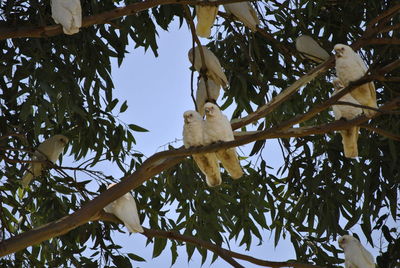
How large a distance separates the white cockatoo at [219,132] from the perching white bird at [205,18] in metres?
0.49

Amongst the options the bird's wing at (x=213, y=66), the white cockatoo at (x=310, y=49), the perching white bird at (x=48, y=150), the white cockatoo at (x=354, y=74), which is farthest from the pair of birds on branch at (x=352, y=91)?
the perching white bird at (x=48, y=150)

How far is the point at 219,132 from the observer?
2.87 m

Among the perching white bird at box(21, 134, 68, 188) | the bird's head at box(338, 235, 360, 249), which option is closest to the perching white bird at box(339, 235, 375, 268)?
the bird's head at box(338, 235, 360, 249)

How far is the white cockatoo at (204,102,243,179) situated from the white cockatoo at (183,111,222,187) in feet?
0.07

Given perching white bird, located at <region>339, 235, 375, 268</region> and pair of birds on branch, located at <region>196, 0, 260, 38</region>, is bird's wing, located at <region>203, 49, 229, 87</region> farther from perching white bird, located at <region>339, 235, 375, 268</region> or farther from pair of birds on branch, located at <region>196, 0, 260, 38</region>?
perching white bird, located at <region>339, 235, 375, 268</region>

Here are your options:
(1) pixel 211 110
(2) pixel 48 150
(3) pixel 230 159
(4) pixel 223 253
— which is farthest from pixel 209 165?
(2) pixel 48 150

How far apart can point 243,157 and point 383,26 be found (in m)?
1.28

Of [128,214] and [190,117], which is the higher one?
[190,117]

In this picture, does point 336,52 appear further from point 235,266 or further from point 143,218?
point 143,218

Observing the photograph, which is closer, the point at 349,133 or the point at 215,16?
the point at 349,133

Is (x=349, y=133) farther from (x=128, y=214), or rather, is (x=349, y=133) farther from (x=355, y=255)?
(x=128, y=214)

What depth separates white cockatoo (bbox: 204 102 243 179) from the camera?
2.87 meters

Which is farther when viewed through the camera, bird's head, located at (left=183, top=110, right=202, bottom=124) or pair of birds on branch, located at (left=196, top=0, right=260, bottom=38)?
pair of birds on branch, located at (left=196, top=0, right=260, bottom=38)

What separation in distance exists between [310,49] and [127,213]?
3.50ft
